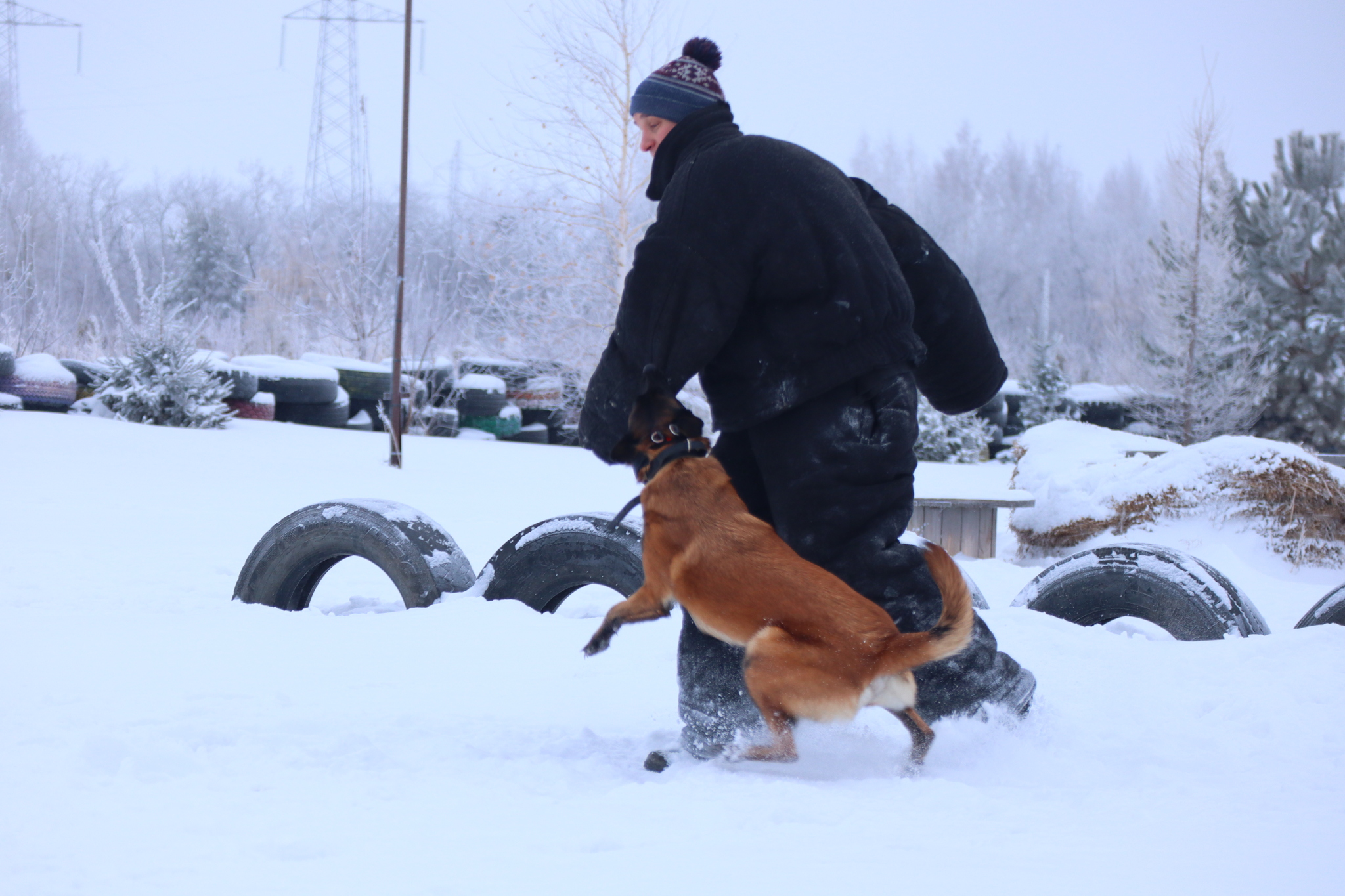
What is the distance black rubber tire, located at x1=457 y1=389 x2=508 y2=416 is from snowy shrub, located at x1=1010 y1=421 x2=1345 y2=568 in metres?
8.88

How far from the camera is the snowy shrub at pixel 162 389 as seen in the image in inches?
434

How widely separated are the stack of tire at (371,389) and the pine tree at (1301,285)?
14510 mm

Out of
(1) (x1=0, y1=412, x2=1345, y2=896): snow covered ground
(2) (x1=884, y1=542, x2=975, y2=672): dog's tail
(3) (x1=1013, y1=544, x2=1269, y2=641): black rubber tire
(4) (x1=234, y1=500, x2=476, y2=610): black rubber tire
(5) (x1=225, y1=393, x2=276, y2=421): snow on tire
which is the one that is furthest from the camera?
(5) (x1=225, y1=393, x2=276, y2=421): snow on tire

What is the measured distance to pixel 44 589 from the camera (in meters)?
4.07

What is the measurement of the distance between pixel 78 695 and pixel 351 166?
67.2 feet

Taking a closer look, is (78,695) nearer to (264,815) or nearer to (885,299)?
(264,815)

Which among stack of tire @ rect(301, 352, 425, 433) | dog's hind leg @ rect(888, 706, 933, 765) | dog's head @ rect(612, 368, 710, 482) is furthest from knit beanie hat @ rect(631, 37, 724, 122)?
stack of tire @ rect(301, 352, 425, 433)

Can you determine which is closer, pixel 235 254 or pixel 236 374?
pixel 236 374

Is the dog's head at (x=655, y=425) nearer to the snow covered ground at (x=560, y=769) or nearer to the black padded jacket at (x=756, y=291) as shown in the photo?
the black padded jacket at (x=756, y=291)

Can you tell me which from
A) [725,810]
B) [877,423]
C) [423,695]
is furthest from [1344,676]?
[423,695]

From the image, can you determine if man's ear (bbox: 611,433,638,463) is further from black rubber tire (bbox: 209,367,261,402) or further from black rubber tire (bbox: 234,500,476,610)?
black rubber tire (bbox: 209,367,261,402)

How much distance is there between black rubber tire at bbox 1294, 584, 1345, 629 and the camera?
3.65 meters

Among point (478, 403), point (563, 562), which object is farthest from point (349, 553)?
point (478, 403)

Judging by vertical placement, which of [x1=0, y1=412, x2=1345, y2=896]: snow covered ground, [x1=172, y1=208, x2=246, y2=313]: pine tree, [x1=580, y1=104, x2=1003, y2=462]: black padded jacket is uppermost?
[x1=172, y1=208, x2=246, y2=313]: pine tree
